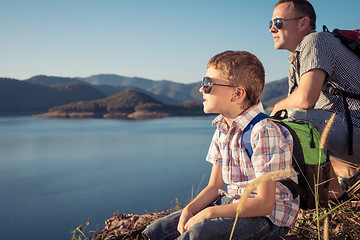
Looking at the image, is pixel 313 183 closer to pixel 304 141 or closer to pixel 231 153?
pixel 304 141

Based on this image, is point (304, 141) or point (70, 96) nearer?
point (304, 141)

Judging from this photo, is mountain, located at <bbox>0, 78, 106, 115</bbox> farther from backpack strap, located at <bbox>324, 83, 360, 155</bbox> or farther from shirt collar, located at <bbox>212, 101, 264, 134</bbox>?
shirt collar, located at <bbox>212, 101, 264, 134</bbox>

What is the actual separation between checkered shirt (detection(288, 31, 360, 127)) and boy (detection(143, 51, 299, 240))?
86 centimetres

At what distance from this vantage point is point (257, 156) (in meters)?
1.42

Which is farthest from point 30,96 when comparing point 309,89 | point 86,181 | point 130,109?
point 309,89

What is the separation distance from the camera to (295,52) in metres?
2.55

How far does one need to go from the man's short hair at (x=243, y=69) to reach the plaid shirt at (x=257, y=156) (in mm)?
95

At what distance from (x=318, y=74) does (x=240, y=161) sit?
1.13 meters

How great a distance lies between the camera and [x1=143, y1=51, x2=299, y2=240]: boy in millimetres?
1439

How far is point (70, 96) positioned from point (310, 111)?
11430 centimetres

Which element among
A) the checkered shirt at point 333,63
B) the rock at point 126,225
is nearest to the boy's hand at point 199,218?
the rock at point 126,225

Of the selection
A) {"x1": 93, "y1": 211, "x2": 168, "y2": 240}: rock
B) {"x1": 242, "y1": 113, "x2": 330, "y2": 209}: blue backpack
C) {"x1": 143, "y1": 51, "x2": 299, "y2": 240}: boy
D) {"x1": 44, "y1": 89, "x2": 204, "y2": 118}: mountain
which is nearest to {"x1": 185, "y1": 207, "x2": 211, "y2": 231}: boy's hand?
{"x1": 143, "y1": 51, "x2": 299, "y2": 240}: boy

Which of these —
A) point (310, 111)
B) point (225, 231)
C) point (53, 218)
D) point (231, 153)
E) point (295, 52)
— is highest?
point (295, 52)

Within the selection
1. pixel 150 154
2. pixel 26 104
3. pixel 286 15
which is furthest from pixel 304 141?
pixel 26 104
